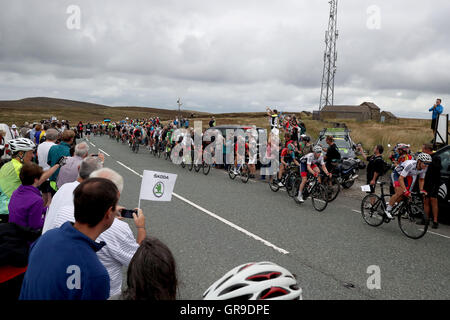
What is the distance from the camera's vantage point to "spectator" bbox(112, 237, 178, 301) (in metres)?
1.78

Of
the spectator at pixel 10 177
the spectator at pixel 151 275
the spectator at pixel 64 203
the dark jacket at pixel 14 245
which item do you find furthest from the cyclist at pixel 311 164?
the spectator at pixel 151 275

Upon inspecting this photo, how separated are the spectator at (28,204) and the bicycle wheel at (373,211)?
7.00 meters

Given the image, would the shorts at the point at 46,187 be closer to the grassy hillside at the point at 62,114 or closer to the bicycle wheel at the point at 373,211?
the bicycle wheel at the point at 373,211

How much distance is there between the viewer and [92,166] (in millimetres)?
3961

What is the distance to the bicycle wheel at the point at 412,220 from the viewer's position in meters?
7.15

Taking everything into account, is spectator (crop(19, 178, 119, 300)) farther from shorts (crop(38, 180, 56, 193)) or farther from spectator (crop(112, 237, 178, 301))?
shorts (crop(38, 180, 56, 193))

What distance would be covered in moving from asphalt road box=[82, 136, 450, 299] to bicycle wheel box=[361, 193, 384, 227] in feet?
0.63

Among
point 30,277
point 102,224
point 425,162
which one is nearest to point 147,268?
point 102,224

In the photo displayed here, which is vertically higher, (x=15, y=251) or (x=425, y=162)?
(x=425, y=162)

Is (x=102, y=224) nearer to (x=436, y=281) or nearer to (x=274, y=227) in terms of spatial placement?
(x=436, y=281)

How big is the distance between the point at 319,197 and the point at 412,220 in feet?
8.99

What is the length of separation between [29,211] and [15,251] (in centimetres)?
97

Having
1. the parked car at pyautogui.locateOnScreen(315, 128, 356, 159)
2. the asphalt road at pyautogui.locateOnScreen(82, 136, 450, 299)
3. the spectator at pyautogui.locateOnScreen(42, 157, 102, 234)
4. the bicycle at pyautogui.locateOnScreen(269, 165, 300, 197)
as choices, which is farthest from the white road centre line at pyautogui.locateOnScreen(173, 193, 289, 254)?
the parked car at pyautogui.locateOnScreen(315, 128, 356, 159)

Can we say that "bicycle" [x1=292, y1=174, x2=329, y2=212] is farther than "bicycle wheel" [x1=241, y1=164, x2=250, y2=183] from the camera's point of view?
No
